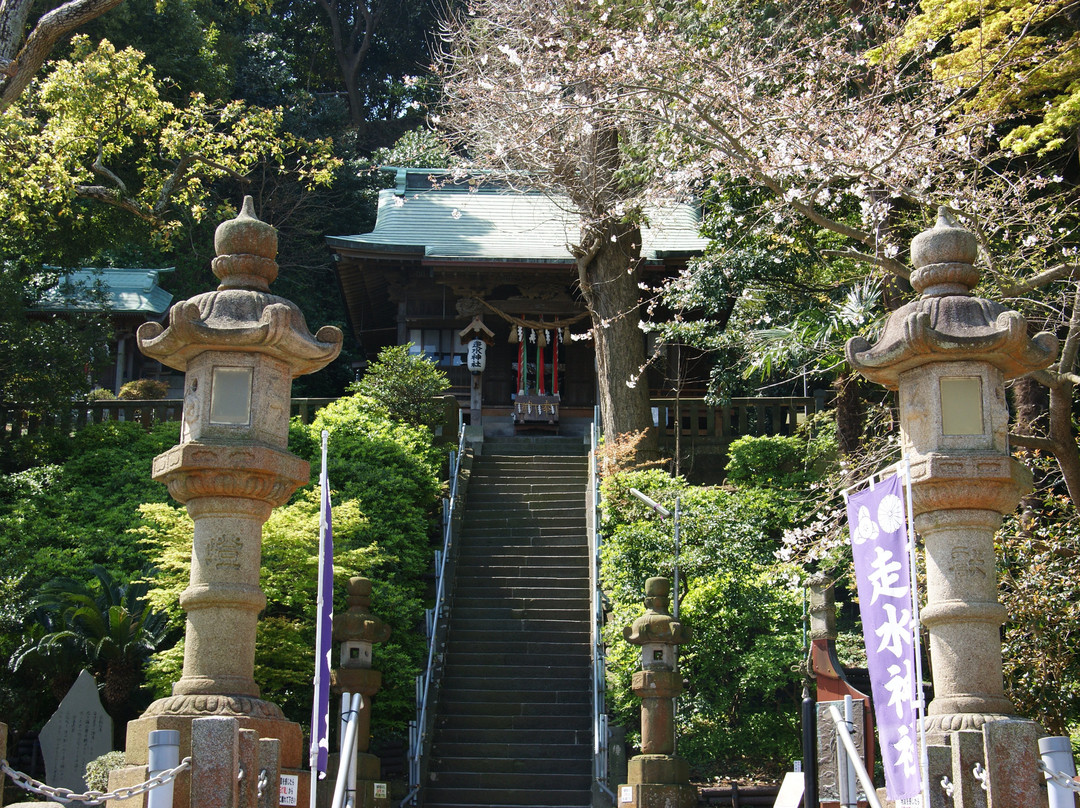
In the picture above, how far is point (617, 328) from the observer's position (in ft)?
60.5

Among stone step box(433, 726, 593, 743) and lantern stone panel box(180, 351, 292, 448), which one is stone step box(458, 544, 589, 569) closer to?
Result: stone step box(433, 726, 593, 743)

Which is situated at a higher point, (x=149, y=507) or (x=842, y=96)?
(x=842, y=96)

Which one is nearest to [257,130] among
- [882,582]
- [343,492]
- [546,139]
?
[546,139]

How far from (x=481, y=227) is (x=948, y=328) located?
19023mm

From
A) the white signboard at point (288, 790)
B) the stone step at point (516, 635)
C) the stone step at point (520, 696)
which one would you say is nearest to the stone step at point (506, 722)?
the stone step at point (520, 696)

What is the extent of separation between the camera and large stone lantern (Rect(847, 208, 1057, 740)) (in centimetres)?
693

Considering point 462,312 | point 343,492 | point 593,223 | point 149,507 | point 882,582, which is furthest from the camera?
point 462,312

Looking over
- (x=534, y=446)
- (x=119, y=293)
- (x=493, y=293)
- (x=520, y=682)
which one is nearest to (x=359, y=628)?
(x=520, y=682)

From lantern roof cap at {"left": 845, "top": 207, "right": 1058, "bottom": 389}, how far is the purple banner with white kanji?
0.97 meters

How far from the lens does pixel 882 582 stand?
260 inches

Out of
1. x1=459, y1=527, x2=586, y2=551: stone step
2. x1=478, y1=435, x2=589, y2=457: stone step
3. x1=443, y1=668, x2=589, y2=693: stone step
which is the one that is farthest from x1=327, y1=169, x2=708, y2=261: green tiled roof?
x1=443, y1=668, x2=589, y2=693: stone step

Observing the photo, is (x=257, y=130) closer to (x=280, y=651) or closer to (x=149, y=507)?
(x=149, y=507)

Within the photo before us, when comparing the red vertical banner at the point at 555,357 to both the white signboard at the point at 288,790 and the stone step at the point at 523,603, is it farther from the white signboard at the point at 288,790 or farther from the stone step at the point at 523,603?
the white signboard at the point at 288,790

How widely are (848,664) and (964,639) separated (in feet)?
19.6
